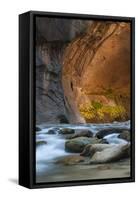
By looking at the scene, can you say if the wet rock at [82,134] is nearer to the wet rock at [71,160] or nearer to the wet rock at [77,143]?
the wet rock at [77,143]

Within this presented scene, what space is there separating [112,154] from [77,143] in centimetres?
50

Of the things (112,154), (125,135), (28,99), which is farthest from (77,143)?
(28,99)

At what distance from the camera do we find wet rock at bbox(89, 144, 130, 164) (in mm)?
9641

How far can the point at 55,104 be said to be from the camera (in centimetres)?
938

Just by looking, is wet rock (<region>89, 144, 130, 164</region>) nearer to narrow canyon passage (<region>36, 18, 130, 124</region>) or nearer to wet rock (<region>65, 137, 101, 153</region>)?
wet rock (<region>65, 137, 101, 153</region>)

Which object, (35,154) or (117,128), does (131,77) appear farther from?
(35,154)

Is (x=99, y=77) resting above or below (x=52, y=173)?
above

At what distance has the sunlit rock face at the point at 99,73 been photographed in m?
9.50

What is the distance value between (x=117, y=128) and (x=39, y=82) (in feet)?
3.93

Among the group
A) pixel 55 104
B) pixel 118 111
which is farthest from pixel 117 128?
pixel 55 104

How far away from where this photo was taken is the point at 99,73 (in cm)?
966

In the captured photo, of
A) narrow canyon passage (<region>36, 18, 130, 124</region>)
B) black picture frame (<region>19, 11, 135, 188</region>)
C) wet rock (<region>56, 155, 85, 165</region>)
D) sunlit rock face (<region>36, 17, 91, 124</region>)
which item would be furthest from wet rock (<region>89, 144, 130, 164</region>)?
sunlit rock face (<region>36, 17, 91, 124</region>)

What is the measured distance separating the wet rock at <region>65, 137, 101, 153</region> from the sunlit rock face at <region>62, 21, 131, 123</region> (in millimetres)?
228

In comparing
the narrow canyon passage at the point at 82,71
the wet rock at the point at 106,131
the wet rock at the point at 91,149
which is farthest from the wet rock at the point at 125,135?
the wet rock at the point at 91,149
